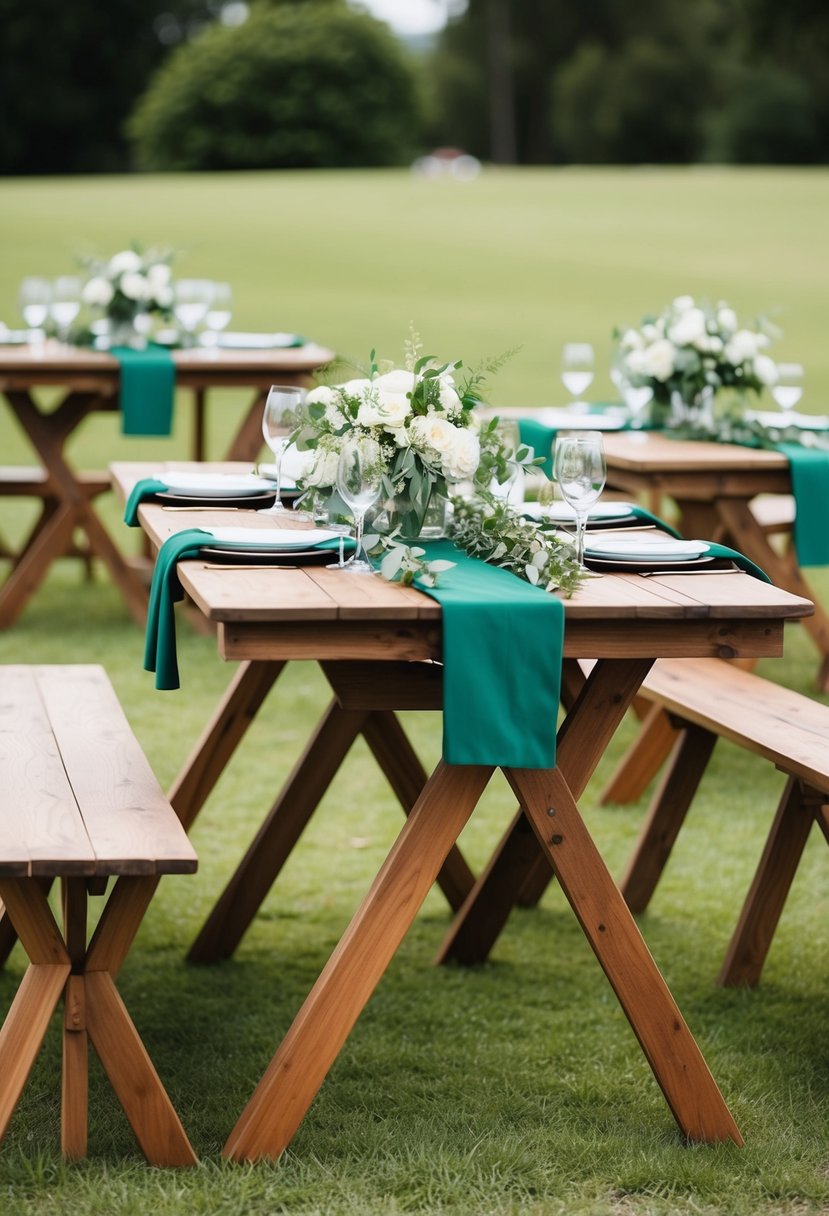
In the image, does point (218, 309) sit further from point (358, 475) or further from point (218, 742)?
point (358, 475)

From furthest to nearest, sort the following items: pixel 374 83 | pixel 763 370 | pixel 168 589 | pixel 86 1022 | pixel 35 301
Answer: pixel 374 83 → pixel 35 301 → pixel 763 370 → pixel 168 589 → pixel 86 1022

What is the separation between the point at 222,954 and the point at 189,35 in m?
45.5

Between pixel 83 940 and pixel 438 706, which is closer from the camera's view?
pixel 83 940

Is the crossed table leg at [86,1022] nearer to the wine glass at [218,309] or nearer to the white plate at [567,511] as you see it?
the white plate at [567,511]

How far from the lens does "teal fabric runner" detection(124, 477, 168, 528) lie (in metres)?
3.67

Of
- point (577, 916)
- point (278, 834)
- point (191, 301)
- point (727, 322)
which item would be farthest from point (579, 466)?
point (191, 301)

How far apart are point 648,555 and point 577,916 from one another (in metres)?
0.70

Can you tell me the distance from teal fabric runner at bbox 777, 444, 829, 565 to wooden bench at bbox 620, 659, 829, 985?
1210 millimetres

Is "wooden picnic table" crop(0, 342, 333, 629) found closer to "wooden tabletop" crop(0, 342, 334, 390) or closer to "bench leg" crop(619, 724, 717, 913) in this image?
"wooden tabletop" crop(0, 342, 334, 390)

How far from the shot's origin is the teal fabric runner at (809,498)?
543cm

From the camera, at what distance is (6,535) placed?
934cm

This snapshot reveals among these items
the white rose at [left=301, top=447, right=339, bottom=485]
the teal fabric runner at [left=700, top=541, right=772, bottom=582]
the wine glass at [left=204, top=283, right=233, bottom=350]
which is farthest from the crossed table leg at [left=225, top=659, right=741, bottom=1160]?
the wine glass at [left=204, top=283, right=233, bottom=350]

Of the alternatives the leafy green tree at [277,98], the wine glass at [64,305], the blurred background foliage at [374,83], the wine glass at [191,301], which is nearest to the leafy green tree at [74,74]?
the blurred background foliage at [374,83]

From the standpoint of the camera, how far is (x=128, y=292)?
22.5 ft
